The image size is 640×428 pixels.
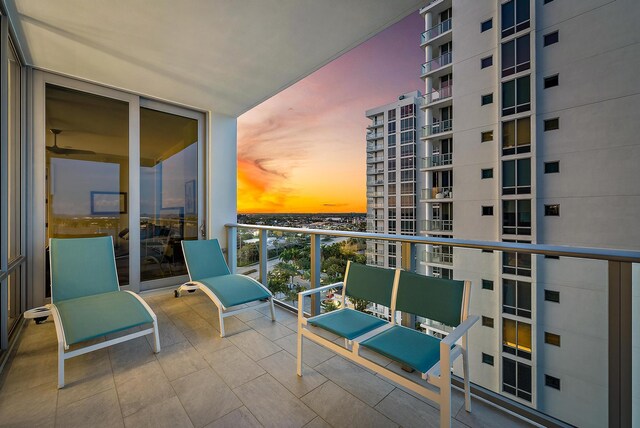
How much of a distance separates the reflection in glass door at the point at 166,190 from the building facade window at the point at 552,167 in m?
8.19

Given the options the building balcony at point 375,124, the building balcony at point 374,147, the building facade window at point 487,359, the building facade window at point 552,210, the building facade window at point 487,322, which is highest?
the building balcony at point 375,124

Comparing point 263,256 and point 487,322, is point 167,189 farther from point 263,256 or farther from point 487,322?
point 487,322

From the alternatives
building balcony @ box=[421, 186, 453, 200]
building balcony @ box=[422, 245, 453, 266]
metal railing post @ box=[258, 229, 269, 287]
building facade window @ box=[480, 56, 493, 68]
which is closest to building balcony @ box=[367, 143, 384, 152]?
building balcony @ box=[421, 186, 453, 200]

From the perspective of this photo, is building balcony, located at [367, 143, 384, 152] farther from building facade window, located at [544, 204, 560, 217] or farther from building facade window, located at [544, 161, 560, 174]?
building facade window, located at [544, 204, 560, 217]

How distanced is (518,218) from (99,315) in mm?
8268

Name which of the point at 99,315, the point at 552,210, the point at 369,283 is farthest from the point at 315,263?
the point at 552,210

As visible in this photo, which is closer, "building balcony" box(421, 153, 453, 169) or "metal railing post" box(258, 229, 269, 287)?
"metal railing post" box(258, 229, 269, 287)

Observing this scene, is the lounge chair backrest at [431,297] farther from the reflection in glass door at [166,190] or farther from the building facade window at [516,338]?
the reflection in glass door at [166,190]

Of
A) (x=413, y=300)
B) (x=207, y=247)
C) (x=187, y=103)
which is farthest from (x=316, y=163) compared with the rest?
(x=413, y=300)

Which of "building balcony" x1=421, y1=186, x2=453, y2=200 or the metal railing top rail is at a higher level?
"building balcony" x1=421, y1=186, x2=453, y2=200

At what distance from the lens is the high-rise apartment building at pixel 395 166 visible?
10.4 meters

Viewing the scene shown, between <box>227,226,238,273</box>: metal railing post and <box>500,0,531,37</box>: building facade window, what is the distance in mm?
8921

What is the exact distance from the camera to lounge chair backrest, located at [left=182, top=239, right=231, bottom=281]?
3293mm

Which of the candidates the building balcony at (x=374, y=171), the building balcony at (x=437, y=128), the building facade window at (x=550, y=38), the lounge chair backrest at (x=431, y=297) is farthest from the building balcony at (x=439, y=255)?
the building balcony at (x=374, y=171)
